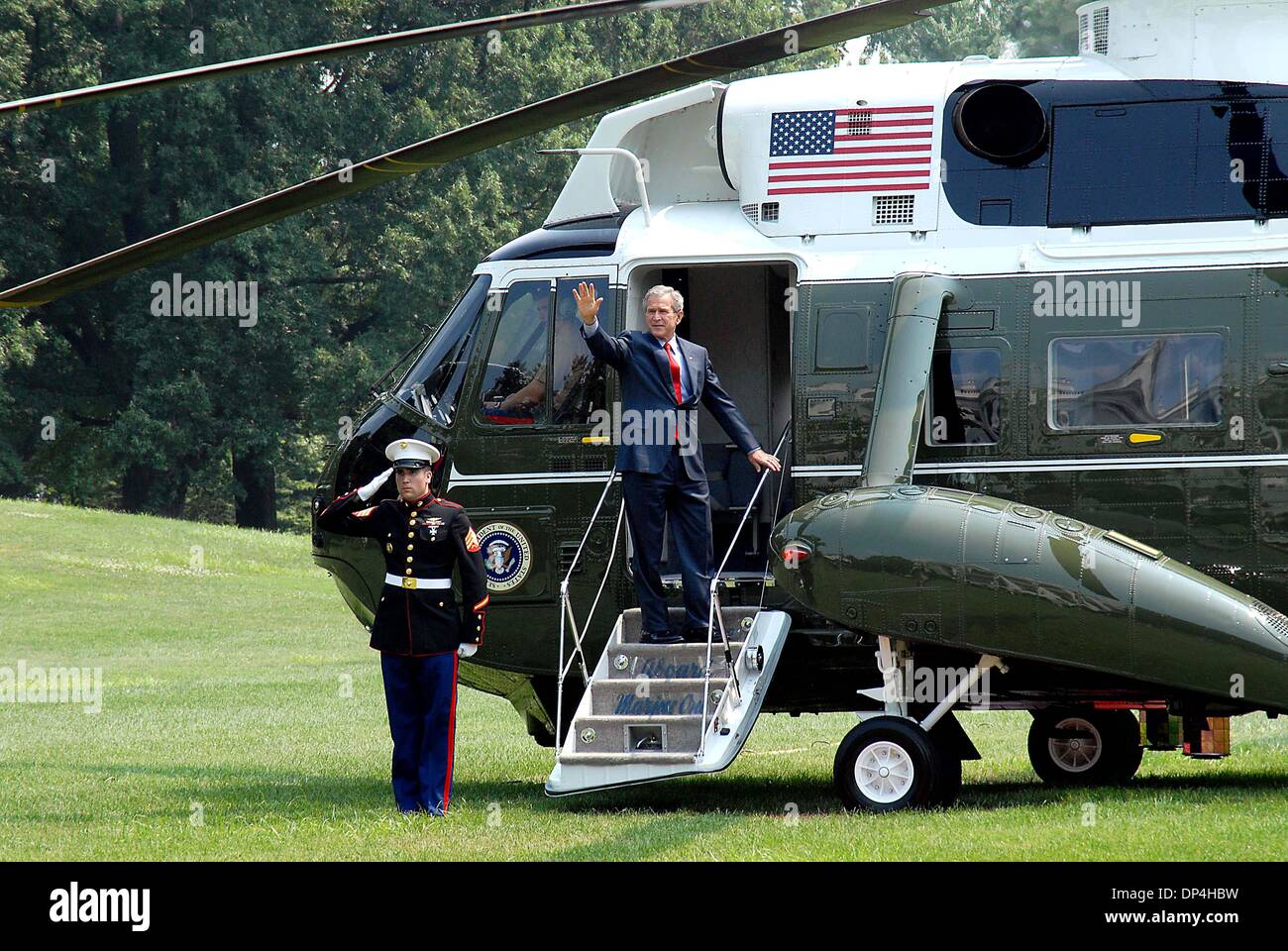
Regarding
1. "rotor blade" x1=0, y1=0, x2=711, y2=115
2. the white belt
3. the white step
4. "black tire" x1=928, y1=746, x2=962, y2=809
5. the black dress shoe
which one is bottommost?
"black tire" x1=928, y1=746, x2=962, y2=809

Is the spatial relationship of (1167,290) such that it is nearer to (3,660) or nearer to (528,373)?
(528,373)

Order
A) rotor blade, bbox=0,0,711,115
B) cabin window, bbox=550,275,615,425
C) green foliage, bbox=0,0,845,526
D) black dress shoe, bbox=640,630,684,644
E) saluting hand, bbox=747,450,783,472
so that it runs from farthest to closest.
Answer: green foliage, bbox=0,0,845,526, cabin window, bbox=550,275,615,425, black dress shoe, bbox=640,630,684,644, saluting hand, bbox=747,450,783,472, rotor blade, bbox=0,0,711,115

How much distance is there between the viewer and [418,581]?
9.22m

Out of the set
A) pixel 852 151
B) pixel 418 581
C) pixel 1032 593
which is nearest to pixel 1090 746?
pixel 1032 593

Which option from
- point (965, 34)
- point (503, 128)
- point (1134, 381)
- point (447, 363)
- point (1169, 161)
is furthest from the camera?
point (965, 34)

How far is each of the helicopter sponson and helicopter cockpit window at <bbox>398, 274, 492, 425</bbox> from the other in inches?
106

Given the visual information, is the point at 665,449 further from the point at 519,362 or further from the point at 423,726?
the point at 423,726

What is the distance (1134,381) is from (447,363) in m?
4.22

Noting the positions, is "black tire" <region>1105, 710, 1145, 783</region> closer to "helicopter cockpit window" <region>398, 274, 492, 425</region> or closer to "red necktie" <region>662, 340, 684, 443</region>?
"red necktie" <region>662, 340, 684, 443</region>

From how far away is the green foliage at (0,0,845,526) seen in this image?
43.2m

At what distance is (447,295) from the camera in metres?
44.7

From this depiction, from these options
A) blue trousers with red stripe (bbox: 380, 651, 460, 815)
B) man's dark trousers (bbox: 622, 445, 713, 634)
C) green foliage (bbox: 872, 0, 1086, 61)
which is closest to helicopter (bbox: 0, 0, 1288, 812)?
man's dark trousers (bbox: 622, 445, 713, 634)

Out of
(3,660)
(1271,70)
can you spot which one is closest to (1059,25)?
(3,660)

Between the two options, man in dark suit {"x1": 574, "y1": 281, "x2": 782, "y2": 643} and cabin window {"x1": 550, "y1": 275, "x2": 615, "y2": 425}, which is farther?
cabin window {"x1": 550, "y1": 275, "x2": 615, "y2": 425}
